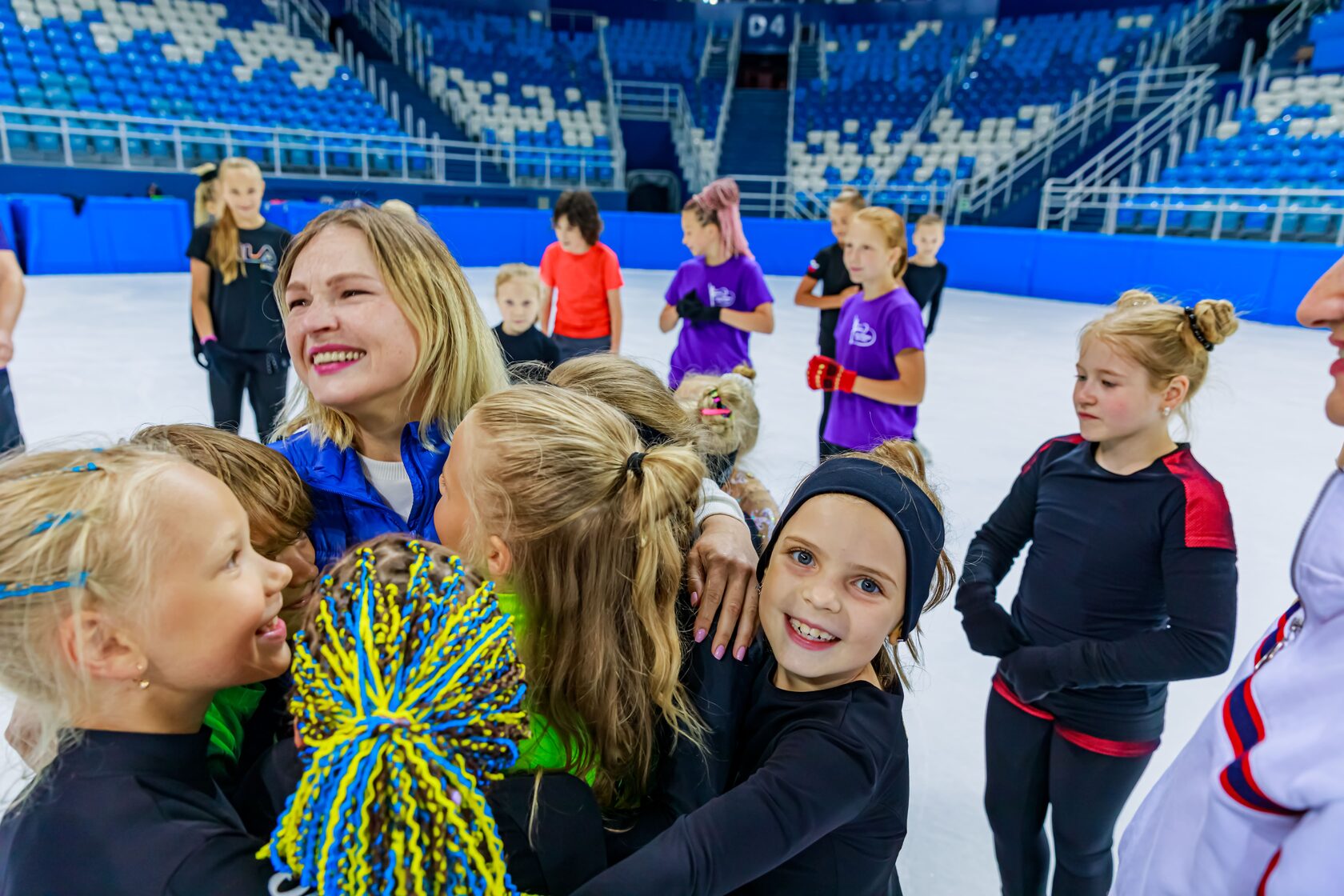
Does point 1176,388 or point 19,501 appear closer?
point 19,501

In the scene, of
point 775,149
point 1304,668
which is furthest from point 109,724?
point 775,149

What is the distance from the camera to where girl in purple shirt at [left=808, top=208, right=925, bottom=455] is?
105 inches

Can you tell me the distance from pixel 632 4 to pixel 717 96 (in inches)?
129

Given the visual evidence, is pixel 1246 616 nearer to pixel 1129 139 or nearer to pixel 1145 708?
pixel 1145 708

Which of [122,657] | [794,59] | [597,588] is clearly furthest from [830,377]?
[794,59]

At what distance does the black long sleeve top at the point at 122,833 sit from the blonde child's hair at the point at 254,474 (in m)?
0.32

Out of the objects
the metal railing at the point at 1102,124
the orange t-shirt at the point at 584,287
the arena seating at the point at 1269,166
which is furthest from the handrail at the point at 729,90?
the orange t-shirt at the point at 584,287

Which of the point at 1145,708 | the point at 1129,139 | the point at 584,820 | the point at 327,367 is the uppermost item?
the point at 1129,139

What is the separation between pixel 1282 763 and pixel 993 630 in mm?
886

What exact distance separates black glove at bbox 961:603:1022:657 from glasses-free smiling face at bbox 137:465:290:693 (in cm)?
121

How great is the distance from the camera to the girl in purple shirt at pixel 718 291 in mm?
3418

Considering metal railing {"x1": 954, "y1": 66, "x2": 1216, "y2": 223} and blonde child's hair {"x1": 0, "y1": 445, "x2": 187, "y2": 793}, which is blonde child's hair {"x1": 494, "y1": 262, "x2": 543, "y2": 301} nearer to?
blonde child's hair {"x1": 0, "y1": 445, "x2": 187, "y2": 793}

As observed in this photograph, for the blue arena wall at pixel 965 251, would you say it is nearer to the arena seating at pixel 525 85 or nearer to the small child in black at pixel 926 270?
the arena seating at pixel 525 85

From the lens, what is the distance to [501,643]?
64cm
